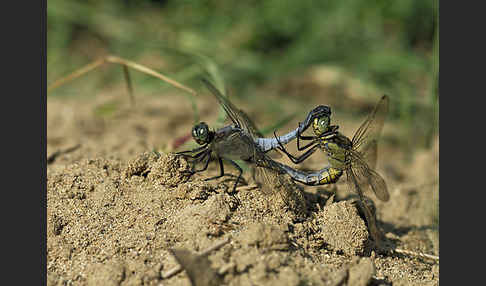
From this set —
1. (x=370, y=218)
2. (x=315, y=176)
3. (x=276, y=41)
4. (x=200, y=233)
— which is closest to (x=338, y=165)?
(x=315, y=176)

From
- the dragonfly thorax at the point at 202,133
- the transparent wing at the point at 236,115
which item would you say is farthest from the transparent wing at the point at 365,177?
the dragonfly thorax at the point at 202,133

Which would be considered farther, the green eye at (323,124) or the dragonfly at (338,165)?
the green eye at (323,124)

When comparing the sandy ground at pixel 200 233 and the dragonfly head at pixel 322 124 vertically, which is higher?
the dragonfly head at pixel 322 124

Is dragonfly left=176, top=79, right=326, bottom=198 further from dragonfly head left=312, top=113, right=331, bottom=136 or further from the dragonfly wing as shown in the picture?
the dragonfly wing

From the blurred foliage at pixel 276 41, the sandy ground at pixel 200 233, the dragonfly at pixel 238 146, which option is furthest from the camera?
the blurred foliage at pixel 276 41

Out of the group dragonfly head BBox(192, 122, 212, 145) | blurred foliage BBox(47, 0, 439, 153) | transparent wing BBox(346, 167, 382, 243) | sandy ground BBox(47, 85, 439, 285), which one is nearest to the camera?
sandy ground BBox(47, 85, 439, 285)

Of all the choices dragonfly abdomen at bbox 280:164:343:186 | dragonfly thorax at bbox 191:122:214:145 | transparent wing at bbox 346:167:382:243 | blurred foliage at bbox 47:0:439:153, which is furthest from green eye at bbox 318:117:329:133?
blurred foliage at bbox 47:0:439:153

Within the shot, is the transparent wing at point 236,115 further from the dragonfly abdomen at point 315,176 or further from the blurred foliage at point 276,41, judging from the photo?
the blurred foliage at point 276,41

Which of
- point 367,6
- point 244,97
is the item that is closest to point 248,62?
point 244,97

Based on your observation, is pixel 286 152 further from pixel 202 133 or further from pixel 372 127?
pixel 372 127
